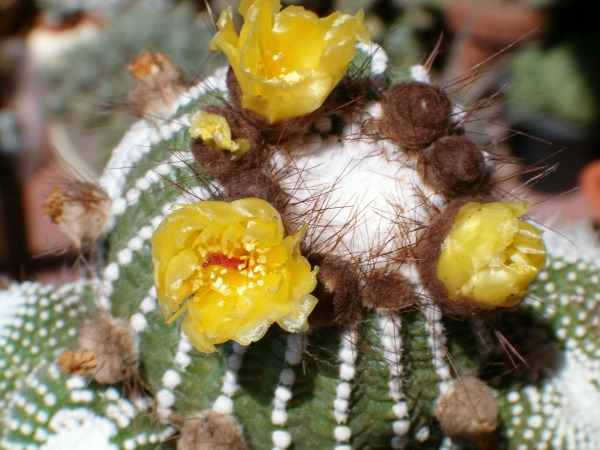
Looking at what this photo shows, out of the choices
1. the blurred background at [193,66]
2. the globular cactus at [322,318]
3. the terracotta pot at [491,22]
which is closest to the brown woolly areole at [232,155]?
the globular cactus at [322,318]

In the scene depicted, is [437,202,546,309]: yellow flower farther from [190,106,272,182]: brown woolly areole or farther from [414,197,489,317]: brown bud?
[190,106,272,182]: brown woolly areole

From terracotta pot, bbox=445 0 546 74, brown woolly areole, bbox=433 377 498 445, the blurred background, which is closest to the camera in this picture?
brown woolly areole, bbox=433 377 498 445

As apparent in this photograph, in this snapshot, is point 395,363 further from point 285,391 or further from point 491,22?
point 491,22

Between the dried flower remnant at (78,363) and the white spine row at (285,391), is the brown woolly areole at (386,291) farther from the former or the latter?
the dried flower remnant at (78,363)

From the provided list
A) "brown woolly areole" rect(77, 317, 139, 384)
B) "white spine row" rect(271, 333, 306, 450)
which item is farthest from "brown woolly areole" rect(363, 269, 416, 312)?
"brown woolly areole" rect(77, 317, 139, 384)

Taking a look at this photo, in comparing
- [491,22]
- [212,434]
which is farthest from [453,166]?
[491,22]

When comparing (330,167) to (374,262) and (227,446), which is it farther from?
(227,446)
